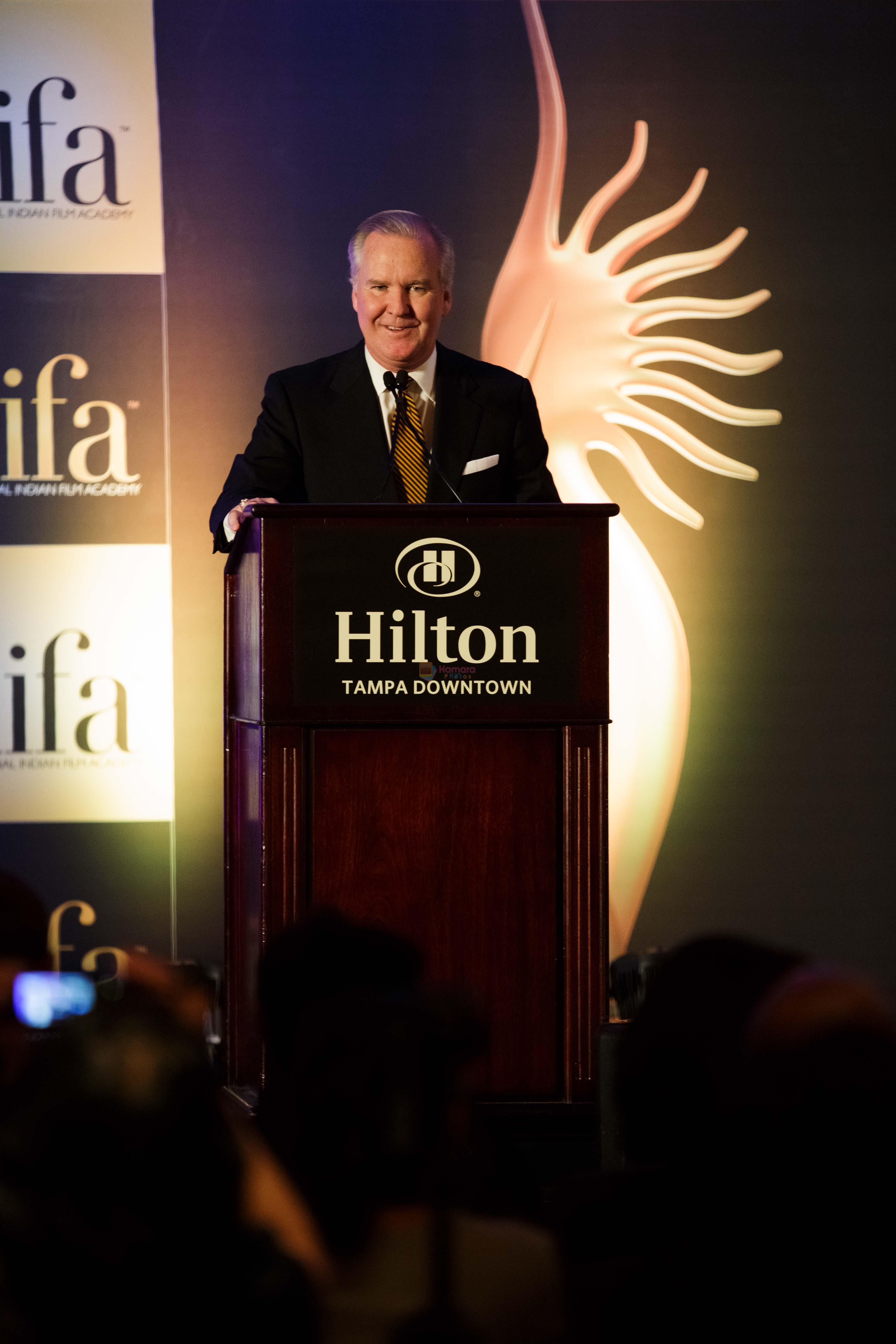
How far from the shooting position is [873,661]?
164 inches

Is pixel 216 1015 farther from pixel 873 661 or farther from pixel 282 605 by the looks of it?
pixel 873 661

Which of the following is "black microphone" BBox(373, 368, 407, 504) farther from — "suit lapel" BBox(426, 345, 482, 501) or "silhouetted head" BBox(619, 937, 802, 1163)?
"silhouetted head" BBox(619, 937, 802, 1163)

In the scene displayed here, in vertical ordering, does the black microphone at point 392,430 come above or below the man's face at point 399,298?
below

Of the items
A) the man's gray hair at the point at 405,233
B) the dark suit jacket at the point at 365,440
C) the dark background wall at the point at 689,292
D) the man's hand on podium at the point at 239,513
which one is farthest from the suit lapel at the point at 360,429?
the dark background wall at the point at 689,292

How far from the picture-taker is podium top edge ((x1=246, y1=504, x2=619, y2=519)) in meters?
2.16

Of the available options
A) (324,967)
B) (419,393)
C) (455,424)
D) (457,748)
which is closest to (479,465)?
(455,424)

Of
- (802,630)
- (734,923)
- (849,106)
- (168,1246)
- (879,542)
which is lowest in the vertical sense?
(734,923)

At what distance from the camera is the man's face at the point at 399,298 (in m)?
2.89

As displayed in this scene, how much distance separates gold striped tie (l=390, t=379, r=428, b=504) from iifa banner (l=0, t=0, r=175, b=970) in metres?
1.56

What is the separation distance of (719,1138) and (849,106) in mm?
3925

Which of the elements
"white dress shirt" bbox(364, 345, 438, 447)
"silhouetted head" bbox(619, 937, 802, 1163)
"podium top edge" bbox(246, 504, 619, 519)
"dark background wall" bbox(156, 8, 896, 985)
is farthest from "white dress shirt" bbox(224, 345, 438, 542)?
"silhouetted head" bbox(619, 937, 802, 1163)

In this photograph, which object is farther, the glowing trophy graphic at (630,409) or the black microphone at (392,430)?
the glowing trophy graphic at (630,409)

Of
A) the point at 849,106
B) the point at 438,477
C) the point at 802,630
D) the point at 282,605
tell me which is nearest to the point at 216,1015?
the point at 282,605

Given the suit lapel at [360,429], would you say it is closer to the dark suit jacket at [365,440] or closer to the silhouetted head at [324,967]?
the dark suit jacket at [365,440]
